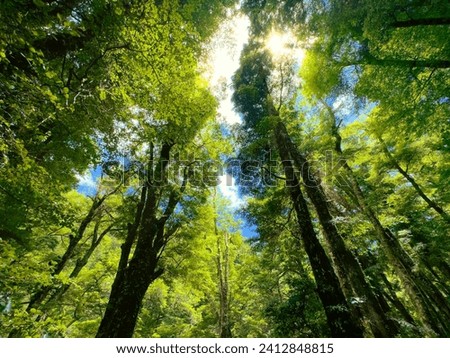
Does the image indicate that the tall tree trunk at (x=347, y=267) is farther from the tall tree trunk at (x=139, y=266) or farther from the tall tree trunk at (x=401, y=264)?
the tall tree trunk at (x=139, y=266)

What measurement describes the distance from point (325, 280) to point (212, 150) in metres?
Result: 7.06

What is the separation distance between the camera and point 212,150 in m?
11.6

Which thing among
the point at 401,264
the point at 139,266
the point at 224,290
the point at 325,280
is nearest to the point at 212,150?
the point at 139,266

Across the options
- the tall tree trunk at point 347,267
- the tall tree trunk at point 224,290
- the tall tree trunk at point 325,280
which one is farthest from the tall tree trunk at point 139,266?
the tall tree trunk at point 224,290

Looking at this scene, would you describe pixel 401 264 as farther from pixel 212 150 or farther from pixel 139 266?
pixel 139 266

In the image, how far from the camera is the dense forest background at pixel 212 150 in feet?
15.1

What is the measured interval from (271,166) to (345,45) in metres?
5.66

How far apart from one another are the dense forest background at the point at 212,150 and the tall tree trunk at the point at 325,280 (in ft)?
0.13

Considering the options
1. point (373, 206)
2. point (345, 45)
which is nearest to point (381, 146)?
point (373, 206)

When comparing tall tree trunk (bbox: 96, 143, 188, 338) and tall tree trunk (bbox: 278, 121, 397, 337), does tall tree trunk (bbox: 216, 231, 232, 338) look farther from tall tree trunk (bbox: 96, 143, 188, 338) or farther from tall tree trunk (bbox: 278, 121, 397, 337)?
tall tree trunk (bbox: 278, 121, 397, 337)

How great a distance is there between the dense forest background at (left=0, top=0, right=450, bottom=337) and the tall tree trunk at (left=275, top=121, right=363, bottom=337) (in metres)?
0.04
